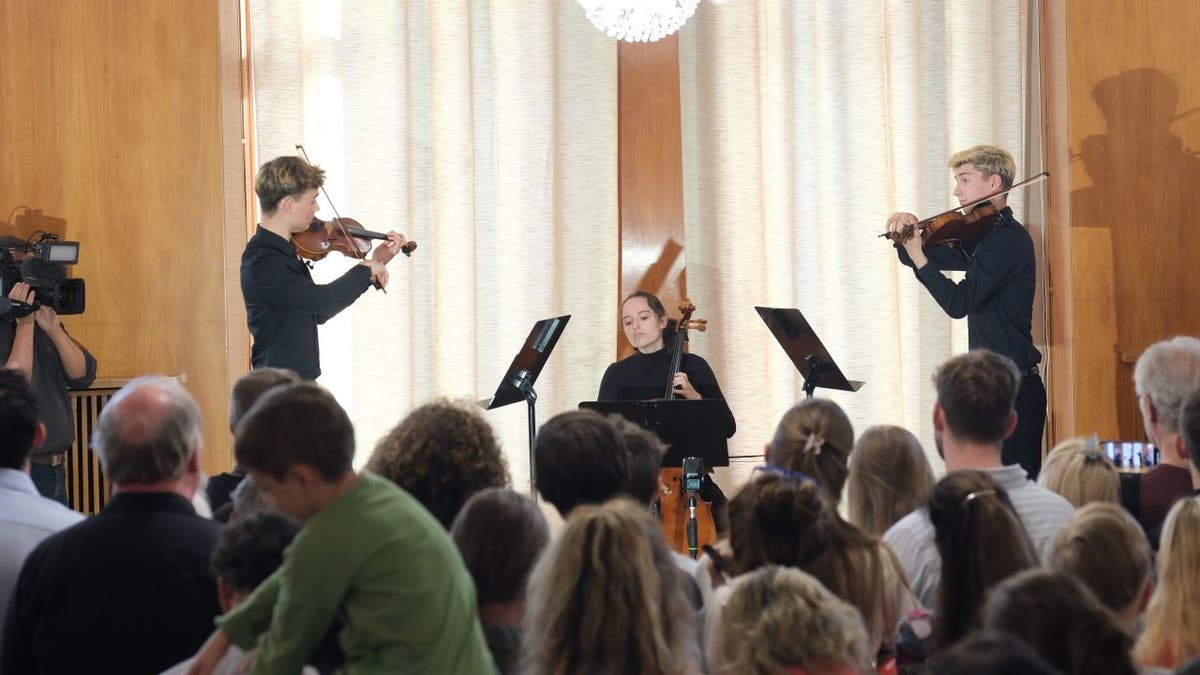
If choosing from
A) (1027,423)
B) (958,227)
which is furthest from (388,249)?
(1027,423)

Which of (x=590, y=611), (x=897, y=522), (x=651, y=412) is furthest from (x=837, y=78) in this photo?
(x=590, y=611)

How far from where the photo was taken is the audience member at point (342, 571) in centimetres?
189

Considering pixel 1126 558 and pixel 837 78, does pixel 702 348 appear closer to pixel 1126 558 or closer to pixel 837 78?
pixel 837 78

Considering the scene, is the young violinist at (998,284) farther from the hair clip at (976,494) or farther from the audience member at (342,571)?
the audience member at (342,571)

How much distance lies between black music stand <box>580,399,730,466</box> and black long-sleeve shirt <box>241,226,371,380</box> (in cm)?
104

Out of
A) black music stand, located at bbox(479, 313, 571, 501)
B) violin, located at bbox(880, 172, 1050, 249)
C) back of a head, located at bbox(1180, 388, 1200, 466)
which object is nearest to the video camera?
black music stand, located at bbox(479, 313, 571, 501)

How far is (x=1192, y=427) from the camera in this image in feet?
8.91

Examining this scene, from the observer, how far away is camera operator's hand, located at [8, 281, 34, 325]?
16.0 ft

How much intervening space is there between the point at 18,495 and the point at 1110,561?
1.98 metres

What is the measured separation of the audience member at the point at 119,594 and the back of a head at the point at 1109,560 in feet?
4.60

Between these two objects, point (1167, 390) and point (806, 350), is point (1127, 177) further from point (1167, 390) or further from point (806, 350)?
point (1167, 390)

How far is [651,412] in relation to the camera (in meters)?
4.52

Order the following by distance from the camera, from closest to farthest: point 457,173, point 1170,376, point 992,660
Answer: point 992,660 → point 1170,376 → point 457,173

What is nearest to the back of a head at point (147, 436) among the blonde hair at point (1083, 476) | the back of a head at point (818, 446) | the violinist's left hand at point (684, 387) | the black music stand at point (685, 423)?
the back of a head at point (818, 446)
